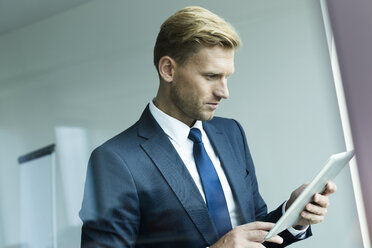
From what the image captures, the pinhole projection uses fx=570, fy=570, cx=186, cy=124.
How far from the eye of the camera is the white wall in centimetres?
115

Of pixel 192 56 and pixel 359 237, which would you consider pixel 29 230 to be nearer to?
pixel 192 56

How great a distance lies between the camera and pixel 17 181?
1.13 metres

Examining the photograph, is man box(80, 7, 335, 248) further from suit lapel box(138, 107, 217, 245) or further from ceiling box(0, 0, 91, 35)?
ceiling box(0, 0, 91, 35)

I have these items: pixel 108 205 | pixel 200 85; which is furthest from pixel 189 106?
pixel 108 205

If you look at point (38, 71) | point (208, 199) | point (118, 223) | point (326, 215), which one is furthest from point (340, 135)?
point (38, 71)

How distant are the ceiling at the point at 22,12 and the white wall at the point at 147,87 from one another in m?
0.02

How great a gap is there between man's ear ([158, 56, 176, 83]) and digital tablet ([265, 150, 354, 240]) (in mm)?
370

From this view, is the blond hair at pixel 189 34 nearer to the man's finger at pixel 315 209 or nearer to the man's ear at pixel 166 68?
the man's ear at pixel 166 68

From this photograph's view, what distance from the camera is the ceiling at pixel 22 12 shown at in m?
1.15

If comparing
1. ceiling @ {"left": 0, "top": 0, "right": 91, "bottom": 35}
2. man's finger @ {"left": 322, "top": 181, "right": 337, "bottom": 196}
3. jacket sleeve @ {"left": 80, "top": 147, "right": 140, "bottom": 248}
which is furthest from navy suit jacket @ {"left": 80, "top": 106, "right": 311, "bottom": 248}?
ceiling @ {"left": 0, "top": 0, "right": 91, "bottom": 35}

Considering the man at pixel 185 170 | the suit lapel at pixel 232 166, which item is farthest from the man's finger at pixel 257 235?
the suit lapel at pixel 232 166

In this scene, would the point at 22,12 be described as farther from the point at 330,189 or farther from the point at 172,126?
the point at 330,189

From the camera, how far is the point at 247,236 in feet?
3.68

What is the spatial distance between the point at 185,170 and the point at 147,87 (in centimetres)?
19
